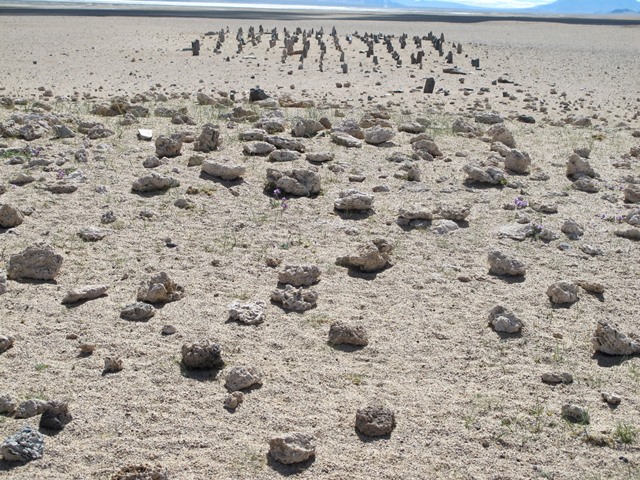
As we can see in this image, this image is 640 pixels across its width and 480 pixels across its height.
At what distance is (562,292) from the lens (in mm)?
6461

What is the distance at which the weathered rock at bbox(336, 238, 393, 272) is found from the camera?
6938 millimetres

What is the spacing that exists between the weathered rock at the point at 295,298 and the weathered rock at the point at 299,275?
18cm

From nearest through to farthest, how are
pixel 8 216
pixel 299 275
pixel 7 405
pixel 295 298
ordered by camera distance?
pixel 7 405, pixel 295 298, pixel 299 275, pixel 8 216

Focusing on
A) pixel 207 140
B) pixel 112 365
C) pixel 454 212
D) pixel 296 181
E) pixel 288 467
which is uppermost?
pixel 207 140

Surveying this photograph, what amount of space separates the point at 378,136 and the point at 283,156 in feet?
5.61

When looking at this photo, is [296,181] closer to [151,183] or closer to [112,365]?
[151,183]

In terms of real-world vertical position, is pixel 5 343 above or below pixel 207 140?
below

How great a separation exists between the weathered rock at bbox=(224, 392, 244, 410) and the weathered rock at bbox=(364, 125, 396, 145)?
21.1 ft

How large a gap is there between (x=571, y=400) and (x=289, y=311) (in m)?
2.27

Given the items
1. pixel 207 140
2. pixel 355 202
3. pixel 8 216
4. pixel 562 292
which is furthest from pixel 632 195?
pixel 8 216

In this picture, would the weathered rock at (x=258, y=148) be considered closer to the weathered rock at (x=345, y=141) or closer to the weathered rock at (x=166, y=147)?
the weathered rock at (x=166, y=147)

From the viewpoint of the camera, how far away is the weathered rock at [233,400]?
489 cm

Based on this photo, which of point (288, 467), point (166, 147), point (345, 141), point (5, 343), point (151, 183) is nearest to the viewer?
point (288, 467)

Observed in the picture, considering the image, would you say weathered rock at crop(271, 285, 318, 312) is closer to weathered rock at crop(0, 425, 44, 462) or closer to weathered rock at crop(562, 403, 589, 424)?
weathered rock at crop(562, 403, 589, 424)
